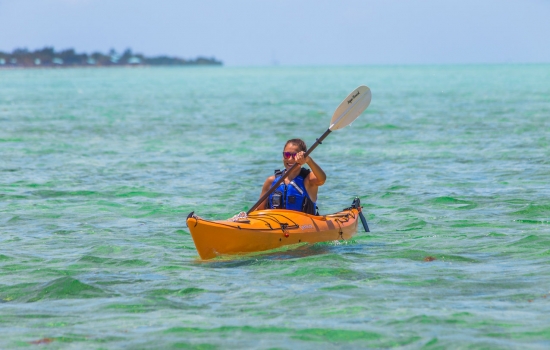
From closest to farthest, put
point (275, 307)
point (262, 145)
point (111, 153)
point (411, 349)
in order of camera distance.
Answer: point (411, 349), point (275, 307), point (111, 153), point (262, 145)

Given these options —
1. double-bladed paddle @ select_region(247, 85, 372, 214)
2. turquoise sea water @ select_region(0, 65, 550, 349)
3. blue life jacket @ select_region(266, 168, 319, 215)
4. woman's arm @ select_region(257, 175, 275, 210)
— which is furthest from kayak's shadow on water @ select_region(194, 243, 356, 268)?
double-bladed paddle @ select_region(247, 85, 372, 214)

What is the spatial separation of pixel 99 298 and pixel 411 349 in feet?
8.74

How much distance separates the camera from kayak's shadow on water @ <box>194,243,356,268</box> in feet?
26.0

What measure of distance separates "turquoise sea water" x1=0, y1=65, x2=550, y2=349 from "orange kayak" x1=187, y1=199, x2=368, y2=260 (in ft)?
0.40

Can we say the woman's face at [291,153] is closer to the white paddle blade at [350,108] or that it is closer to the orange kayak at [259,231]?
the orange kayak at [259,231]

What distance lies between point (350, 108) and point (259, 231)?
303 cm

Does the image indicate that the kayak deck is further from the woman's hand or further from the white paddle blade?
the white paddle blade

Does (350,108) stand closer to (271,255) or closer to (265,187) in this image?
(265,187)

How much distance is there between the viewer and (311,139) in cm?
2336

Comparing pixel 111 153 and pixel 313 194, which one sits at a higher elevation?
pixel 313 194

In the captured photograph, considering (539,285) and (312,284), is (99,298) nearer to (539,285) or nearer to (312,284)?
(312,284)

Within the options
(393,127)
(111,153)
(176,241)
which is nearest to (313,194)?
(176,241)

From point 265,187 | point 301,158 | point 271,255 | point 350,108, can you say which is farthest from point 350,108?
point 271,255

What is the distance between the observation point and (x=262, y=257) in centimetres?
809
